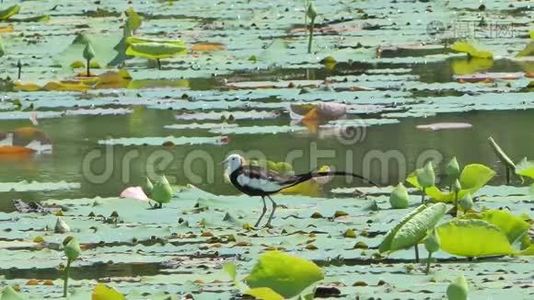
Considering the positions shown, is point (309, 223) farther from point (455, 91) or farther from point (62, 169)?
point (455, 91)

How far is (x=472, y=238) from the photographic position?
4406 mm

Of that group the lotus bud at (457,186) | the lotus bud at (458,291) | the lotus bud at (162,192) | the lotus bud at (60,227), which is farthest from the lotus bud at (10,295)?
the lotus bud at (457,186)

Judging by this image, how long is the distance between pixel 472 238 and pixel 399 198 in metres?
0.70

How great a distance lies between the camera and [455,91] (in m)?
7.84

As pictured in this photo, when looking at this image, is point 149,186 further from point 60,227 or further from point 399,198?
point 399,198

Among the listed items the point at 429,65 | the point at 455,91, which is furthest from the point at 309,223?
the point at 429,65

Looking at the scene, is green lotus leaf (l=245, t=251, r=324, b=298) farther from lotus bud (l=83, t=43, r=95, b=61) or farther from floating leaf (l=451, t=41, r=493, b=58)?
floating leaf (l=451, t=41, r=493, b=58)

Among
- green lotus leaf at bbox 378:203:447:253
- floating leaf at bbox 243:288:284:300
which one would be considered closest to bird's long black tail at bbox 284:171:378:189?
green lotus leaf at bbox 378:203:447:253

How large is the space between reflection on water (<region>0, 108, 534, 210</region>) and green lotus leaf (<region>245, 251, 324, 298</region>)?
5.84ft

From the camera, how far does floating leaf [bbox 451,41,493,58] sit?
8.59m

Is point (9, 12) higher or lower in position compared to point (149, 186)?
higher

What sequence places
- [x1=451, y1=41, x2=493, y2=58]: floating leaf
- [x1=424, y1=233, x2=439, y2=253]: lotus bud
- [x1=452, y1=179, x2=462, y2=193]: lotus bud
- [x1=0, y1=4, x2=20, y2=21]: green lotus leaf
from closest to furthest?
[x1=424, y1=233, x2=439, y2=253]: lotus bud, [x1=452, y1=179, x2=462, y2=193]: lotus bud, [x1=451, y1=41, x2=493, y2=58]: floating leaf, [x1=0, y1=4, x2=20, y2=21]: green lotus leaf

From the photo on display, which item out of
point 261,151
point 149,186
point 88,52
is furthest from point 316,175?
point 88,52

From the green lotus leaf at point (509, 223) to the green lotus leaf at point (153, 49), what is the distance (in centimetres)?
418
